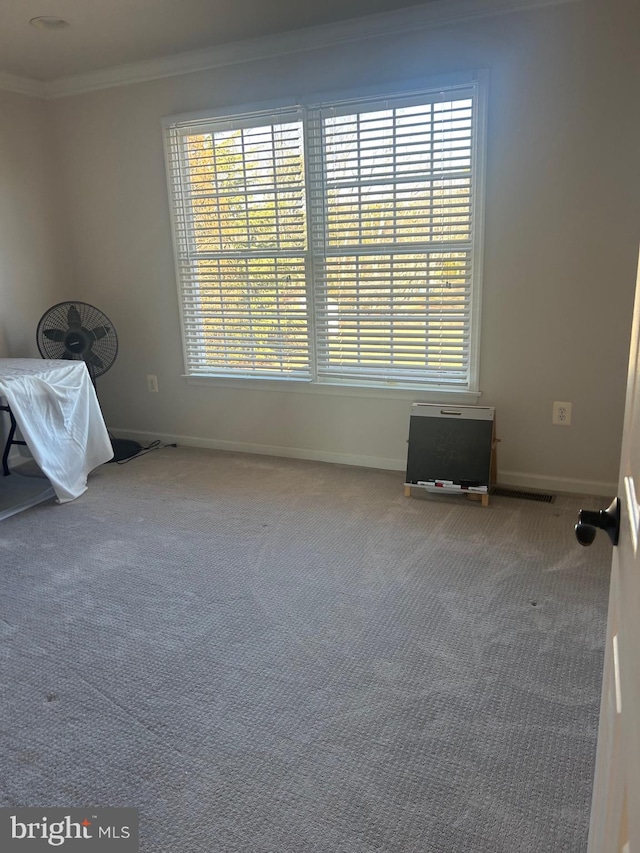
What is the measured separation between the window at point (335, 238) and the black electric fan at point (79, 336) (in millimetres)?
512

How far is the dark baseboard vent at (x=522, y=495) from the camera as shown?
3.20m

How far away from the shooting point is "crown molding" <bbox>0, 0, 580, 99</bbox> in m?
2.92

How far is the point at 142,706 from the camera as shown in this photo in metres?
1.82

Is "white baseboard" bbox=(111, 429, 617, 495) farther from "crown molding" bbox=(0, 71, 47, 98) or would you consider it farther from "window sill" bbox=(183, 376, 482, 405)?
"crown molding" bbox=(0, 71, 47, 98)

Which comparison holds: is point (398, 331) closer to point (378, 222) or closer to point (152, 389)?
point (378, 222)

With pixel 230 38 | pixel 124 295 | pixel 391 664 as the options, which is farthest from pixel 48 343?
pixel 391 664

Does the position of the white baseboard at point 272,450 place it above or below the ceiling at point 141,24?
below

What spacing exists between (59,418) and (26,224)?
1605 millimetres

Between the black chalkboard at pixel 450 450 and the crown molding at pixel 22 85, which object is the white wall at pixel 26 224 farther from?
the black chalkboard at pixel 450 450

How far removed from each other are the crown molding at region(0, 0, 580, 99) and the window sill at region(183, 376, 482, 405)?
1.83 metres

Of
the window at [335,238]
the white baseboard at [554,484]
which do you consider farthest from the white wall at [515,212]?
the window at [335,238]

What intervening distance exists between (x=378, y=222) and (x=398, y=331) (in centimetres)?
60
